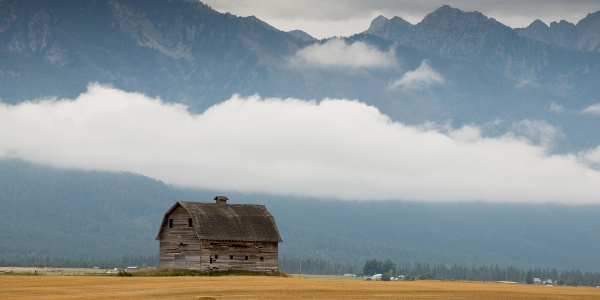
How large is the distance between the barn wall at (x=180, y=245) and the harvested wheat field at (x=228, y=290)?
2058 centimetres

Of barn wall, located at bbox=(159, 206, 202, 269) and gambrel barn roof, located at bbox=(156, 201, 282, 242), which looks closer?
gambrel barn roof, located at bbox=(156, 201, 282, 242)

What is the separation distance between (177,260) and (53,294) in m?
43.0

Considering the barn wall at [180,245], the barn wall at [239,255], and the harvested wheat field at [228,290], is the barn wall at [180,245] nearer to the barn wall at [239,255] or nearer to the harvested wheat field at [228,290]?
the barn wall at [239,255]

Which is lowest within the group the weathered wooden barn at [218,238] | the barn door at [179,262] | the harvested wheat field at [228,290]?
the harvested wheat field at [228,290]

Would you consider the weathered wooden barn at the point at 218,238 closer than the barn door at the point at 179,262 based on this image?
Yes

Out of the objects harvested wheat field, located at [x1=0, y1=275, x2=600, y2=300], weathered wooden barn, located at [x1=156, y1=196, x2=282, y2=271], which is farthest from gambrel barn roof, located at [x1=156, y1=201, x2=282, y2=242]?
harvested wheat field, located at [x1=0, y1=275, x2=600, y2=300]

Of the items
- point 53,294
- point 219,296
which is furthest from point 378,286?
point 53,294

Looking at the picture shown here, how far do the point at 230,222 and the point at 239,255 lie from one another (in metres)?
3.44

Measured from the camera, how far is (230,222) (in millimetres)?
121938

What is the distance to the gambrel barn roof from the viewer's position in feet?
395

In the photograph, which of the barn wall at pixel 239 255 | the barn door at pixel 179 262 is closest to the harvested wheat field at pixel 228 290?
the barn wall at pixel 239 255

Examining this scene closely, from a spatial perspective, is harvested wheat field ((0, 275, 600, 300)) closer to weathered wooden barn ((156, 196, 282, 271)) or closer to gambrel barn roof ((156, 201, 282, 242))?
weathered wooden barn ((156, 196, 282, 271))

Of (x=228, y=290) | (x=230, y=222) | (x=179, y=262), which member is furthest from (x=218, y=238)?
(x=228, y=290)

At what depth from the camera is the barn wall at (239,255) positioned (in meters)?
120
